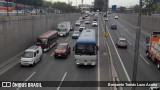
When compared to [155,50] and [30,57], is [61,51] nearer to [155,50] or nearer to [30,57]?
[30,57]

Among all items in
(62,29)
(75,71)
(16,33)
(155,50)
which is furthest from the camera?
(62,29)

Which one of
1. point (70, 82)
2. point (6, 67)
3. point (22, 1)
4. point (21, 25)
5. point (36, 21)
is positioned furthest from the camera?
point (22, 1)

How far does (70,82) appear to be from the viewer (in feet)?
76.8

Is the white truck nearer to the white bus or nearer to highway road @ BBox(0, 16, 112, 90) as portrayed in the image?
highway road @ BBox(0, 16, 112, 90)

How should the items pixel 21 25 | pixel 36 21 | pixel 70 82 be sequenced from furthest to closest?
pixel 36 21 < pixel 21 25 < pixel 70 82

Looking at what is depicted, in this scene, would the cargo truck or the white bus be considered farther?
the cargo truck

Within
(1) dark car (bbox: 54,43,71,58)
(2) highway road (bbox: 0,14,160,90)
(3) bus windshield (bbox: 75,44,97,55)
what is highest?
(3) bus windshield (bbox: 75,44,97,55)

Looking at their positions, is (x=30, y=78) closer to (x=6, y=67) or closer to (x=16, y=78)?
(x=16, y=78)

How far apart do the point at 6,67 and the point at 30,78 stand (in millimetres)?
5295

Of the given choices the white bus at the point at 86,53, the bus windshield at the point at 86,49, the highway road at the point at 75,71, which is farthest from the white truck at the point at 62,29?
the bus windshield at the point at 86,49

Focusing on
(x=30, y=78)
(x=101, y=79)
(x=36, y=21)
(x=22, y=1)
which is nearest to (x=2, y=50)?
(x=30, y=78)

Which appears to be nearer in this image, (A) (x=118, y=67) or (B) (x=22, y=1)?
(A) (x=118, y=67)

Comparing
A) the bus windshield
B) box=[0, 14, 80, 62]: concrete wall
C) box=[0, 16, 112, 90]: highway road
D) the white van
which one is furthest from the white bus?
box=[0, 14, 80, 62]: concrete wall

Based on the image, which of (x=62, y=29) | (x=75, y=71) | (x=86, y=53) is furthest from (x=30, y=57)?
(x=62, y=29)
